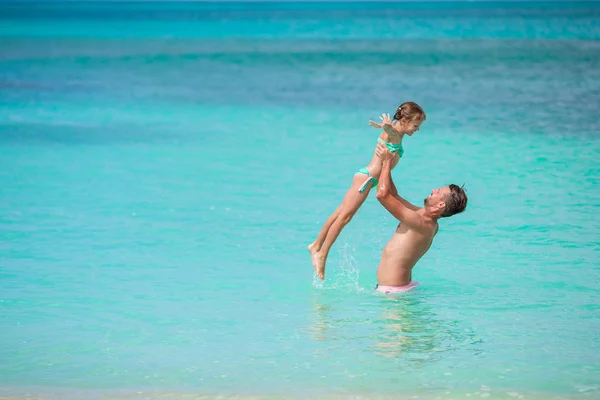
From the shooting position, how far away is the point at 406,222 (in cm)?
651

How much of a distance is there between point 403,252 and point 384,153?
0.60 m

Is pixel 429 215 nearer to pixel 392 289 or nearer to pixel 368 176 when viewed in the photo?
pixel 368 176

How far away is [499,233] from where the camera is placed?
27.9ft

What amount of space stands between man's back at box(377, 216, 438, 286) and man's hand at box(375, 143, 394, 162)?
1.37ft

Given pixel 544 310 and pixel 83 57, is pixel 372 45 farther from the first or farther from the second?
pixel 544 310

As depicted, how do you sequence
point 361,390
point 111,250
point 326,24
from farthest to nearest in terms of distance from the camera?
1. point 326,24
2. point 111,250
3. point 361,390

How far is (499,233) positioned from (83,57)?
1561cm

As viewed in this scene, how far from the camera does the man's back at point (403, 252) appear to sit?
21.5 ft

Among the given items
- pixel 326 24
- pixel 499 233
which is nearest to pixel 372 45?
pixel 326 24

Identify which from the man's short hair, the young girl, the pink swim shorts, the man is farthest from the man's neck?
the pink swim shorts

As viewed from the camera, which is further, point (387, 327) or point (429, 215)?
point (429, 215)

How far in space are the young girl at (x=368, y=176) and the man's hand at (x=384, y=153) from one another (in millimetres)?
19

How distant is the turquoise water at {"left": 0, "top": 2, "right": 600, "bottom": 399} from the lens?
562 cm

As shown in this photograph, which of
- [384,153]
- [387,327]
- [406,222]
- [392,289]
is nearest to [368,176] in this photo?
[384,153]
